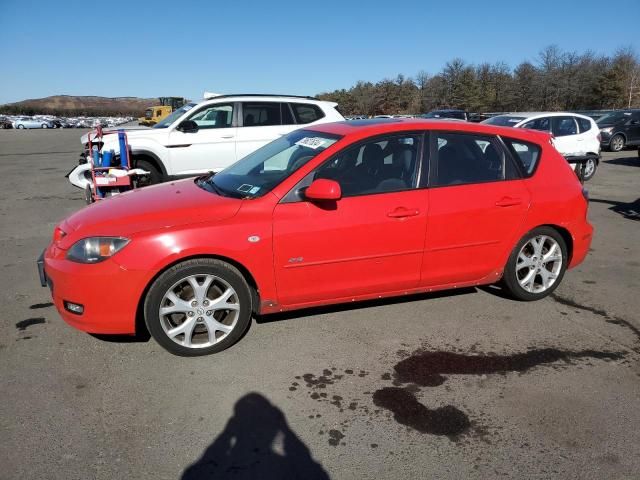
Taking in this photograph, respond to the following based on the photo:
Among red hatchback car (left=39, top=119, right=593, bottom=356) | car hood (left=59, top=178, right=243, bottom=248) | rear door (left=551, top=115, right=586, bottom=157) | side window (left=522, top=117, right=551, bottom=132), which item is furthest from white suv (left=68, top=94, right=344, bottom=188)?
rear door (left=551, top=115, right=586, bottom=157)

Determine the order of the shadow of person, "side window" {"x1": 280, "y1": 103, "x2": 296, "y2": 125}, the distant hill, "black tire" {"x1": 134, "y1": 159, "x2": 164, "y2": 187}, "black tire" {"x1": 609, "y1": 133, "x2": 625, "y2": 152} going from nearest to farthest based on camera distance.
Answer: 1. the shadow of person
2. "black tire" {"x1": 134, "y1": 159, "x2": 164, "y2": 187}
3. "side window" {"x1": 280, "y1": 103, "x2": 296, "y2": 125}
4. "black tire" {"x1": 609, "y1": 133, "x2": 625, "y2": 152}
5. the distant hill

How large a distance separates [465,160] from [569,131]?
398 inches

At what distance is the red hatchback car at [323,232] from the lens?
3492 millimetres

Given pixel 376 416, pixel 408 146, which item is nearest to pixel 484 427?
pixel 376 416

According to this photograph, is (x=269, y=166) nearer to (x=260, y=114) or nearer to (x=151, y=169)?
(x=151, y=169)

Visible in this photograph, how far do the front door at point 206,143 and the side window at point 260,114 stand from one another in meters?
0.26

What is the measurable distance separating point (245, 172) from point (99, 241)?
1451 millimetres

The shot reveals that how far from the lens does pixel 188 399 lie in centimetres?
315

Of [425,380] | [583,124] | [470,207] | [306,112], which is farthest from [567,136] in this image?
[425,380]

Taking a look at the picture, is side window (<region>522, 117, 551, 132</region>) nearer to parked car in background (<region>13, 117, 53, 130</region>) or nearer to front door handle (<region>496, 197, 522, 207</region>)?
front door handle (<region>496, 197, 522, 207</region>)

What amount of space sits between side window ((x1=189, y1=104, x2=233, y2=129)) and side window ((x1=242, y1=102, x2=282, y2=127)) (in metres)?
0.28

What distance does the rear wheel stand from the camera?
20312 millimetres

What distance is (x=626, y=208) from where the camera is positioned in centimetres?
911

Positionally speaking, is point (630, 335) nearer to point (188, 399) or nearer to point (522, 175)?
point (522, 175)
